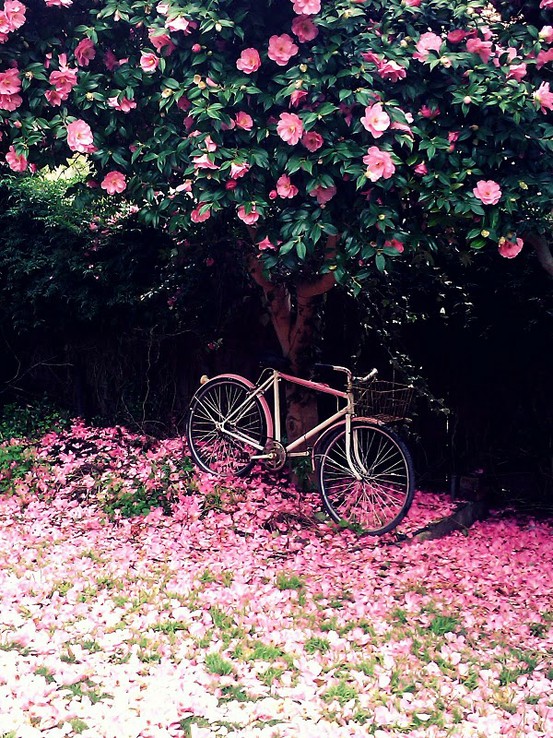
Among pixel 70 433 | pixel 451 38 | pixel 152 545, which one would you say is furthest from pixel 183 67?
pixel 70 433

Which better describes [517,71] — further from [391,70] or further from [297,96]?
[297,96]

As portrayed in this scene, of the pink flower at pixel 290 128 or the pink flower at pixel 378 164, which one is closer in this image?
the pink flower at pixel 378 164

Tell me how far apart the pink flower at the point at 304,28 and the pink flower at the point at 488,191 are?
1.03 meters

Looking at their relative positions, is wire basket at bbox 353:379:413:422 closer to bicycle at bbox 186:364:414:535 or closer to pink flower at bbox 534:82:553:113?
bicycle at bbox 186:364:414:535

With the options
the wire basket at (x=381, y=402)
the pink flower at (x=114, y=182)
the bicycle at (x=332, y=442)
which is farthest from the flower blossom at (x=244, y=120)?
the wire basket at (x=381, y=402)

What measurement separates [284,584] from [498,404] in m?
2.18

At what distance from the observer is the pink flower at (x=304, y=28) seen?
3.53 m

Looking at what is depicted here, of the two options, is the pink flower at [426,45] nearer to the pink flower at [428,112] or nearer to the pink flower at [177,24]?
the pink flower at [428,112]

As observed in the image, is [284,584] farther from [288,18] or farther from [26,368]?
[26,368]

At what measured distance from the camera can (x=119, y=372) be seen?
644 centimetres

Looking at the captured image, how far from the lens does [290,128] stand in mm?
3518

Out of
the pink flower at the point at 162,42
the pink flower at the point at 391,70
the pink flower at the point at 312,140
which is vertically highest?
the pink flower at the point at 162,42

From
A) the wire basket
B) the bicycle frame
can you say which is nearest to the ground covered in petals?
the bicycle frame

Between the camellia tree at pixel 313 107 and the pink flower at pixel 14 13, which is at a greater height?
the pink flower at pixel 14 13
